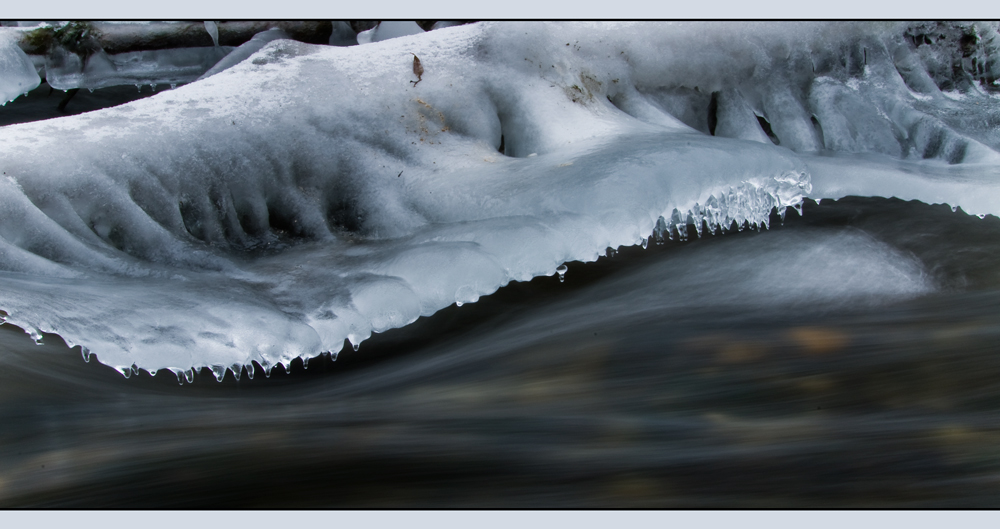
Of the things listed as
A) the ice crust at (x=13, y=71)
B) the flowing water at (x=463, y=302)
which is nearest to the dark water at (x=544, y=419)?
the flowing water at (x=463, y=302)

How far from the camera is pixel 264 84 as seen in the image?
1412 millimetres

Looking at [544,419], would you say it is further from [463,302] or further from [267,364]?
[267,364]

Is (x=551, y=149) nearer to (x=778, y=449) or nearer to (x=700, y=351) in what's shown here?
(x=700, y=351)

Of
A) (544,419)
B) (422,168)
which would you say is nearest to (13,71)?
(422,168)

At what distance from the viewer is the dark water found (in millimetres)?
1191

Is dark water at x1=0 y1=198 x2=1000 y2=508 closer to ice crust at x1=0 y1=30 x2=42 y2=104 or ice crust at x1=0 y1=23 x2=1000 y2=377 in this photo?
ice crust at x1=0 y1=23 x2=1000 y2=377

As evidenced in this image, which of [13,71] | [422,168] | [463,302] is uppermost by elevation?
[13,71]

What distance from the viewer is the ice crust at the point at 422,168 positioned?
117cm

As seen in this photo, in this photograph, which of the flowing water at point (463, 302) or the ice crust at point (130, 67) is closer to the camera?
the flowing water at point (463, 302)

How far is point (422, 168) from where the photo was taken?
4.51 ft

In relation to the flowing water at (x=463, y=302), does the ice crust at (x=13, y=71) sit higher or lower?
higher

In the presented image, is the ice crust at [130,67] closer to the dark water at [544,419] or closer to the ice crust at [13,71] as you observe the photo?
the ice crust at [13,71]

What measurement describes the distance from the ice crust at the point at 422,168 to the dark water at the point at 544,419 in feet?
0.30

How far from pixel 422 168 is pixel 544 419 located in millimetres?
441
